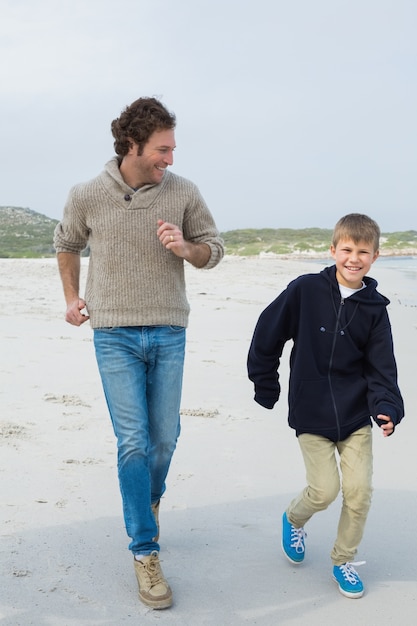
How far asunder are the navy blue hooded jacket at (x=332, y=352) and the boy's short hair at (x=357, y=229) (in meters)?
0.18

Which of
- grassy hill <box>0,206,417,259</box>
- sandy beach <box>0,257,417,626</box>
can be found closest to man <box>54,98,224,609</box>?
sandy beach <box>0,257,417,626</box>

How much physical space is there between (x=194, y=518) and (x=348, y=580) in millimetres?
969

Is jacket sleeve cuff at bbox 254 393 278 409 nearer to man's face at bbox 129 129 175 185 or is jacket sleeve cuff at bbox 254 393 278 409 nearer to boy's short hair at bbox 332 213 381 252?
boy's short hair at bbox 332 213 381 252

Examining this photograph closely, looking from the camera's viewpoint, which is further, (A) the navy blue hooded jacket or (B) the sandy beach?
(A) the navy blue hooded jacket

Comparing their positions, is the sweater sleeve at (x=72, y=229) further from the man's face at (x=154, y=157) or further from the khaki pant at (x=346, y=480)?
the khaki pant at (x=346, y=480)

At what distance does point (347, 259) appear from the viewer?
11.2ft

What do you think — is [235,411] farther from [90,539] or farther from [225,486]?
[90,539]

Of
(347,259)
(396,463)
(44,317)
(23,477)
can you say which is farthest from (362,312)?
(44,317)

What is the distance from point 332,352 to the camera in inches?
133

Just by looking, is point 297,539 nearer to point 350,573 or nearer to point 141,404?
point 350,573

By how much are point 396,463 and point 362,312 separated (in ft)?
5.94

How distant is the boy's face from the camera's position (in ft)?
11.1

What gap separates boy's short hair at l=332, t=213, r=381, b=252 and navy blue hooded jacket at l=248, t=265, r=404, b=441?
18cm

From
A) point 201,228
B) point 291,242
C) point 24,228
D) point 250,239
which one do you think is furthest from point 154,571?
point 24,228
